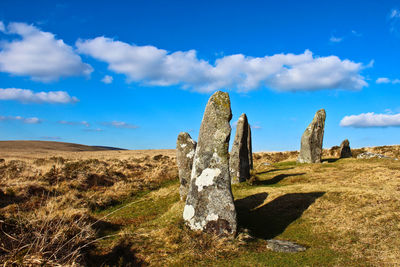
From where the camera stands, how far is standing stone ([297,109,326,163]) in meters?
24.0

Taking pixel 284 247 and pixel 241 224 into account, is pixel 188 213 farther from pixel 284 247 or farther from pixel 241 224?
pixel 284 247

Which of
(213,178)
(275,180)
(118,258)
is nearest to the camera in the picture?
(118,258)

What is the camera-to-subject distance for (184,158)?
1617 centimetres

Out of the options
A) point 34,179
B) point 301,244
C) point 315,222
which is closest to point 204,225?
point 301,244

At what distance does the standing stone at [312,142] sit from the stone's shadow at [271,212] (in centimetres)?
1201

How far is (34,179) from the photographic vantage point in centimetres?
1972

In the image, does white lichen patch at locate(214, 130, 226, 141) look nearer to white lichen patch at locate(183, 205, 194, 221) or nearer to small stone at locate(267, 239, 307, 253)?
→ white lichen patch at locate(183, 205, 194, 221)

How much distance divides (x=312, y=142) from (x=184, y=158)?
13492mm

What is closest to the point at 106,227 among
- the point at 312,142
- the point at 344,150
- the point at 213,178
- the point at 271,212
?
the point at 213,178

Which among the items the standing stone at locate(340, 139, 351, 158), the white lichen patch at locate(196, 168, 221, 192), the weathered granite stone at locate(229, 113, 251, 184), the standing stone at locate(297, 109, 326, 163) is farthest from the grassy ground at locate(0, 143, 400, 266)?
the standing stone at locate(340, 139, 351, 158)

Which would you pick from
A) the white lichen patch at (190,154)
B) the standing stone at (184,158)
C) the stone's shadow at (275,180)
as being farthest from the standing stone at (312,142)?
the white lichen patch at (190,154)

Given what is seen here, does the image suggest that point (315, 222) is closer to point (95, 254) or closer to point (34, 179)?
point (95, 254)

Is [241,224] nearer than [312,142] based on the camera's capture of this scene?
Yes

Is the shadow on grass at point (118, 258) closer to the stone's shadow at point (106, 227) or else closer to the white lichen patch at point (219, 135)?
the stone's shadow at point (106, 227)
